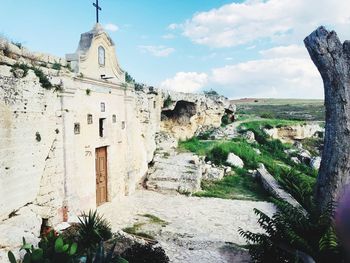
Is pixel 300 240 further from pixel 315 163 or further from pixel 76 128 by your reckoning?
pixel 315 163

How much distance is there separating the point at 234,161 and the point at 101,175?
8.03 m

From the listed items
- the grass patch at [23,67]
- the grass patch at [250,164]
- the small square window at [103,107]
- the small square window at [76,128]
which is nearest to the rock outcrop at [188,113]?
the grass patch at [250,164]

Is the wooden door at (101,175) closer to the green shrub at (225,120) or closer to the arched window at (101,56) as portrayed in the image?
the arched window at (101,56)

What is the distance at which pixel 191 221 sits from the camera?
9.95 metres

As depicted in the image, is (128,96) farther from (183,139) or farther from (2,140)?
(183,139)

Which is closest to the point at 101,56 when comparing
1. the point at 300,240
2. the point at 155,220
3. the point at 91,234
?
the point at 155,220

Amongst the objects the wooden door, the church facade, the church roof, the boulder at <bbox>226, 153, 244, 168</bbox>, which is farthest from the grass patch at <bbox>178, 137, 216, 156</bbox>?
the church roof

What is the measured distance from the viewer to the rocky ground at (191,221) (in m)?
7.37

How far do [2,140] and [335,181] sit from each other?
616 centimetres

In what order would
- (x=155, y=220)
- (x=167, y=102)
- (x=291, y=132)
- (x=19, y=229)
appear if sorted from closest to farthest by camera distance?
(x=19, y=229) < (x=155, y=220) < (x=167, y=102) < (x=291, y=132)

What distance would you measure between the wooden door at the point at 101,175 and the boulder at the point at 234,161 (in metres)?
7.37

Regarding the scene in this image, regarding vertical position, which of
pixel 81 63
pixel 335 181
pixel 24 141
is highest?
pixel 81 63

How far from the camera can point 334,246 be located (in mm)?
4676

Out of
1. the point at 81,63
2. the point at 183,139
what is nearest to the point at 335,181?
the point at 81,63
